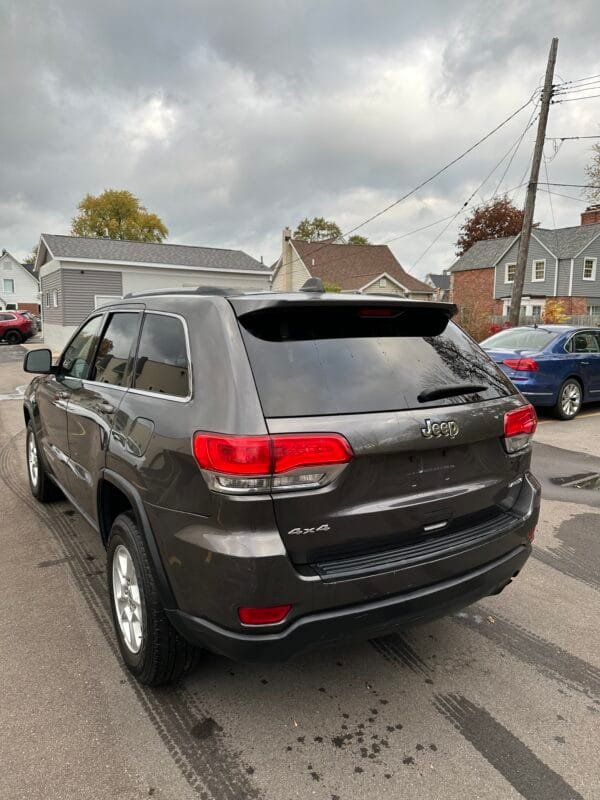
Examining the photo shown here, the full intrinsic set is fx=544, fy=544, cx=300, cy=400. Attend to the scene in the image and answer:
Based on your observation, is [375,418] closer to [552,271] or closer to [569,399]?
[569,399]

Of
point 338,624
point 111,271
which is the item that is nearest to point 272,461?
point 338,624

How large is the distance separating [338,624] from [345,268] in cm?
3865

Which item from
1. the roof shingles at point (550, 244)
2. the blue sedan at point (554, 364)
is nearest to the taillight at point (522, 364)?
the blue sedan at point (554, 364)

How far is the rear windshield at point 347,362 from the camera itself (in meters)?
2.04

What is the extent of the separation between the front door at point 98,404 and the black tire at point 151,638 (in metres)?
0.56

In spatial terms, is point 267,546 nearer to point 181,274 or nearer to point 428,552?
point 428,552

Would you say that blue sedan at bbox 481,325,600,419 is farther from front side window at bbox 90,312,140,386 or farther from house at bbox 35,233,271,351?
house at bbox 35,233,271,351

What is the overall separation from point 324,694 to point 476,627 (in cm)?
104

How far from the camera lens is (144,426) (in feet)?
7.82

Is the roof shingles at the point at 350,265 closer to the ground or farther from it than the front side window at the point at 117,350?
farther from it

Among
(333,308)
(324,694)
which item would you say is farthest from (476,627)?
(333,308)

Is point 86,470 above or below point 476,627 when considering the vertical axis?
above

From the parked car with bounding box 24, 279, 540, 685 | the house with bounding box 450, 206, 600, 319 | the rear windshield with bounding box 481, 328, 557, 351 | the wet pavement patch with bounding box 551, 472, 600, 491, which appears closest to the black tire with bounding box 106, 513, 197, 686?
the parked car with bounding box 24, 279, 540, 685

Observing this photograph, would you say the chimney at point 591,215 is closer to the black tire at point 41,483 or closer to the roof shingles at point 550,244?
the roof shingles at point 550,244
